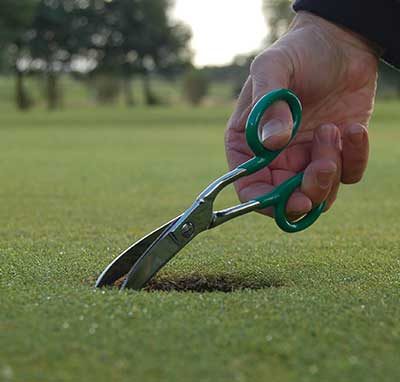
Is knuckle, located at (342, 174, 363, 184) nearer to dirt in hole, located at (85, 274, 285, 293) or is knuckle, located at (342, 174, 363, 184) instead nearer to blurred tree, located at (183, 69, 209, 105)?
dirt in hole, located at (85, 274, 285, 293)

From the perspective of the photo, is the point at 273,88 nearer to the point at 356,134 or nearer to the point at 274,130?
the point at 274,130

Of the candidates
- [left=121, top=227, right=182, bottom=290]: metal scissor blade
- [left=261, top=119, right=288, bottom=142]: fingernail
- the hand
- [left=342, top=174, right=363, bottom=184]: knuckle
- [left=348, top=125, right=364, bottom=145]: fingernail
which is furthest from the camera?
[left=342, top=174, right=363, bottom=184]: knuckle

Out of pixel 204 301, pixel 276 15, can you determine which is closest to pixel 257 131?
pixel 204 301

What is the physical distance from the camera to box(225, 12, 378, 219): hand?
2.70 metres

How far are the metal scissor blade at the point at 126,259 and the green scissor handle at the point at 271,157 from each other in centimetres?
37

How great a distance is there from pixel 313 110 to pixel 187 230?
0.99 metres

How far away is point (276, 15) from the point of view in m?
66.1

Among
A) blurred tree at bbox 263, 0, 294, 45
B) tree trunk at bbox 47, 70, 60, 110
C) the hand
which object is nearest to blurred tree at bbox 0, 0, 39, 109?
tree trunk at bbox 47, 70, 60, 110

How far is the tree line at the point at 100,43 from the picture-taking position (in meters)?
46.8

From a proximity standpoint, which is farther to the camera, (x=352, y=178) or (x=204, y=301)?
(x=352, y=178)

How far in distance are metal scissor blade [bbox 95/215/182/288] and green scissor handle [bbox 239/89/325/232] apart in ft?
1.23

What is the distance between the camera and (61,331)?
73.1 inches

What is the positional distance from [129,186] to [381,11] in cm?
387

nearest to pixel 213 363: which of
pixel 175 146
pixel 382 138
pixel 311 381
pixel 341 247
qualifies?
pixel 311 381
